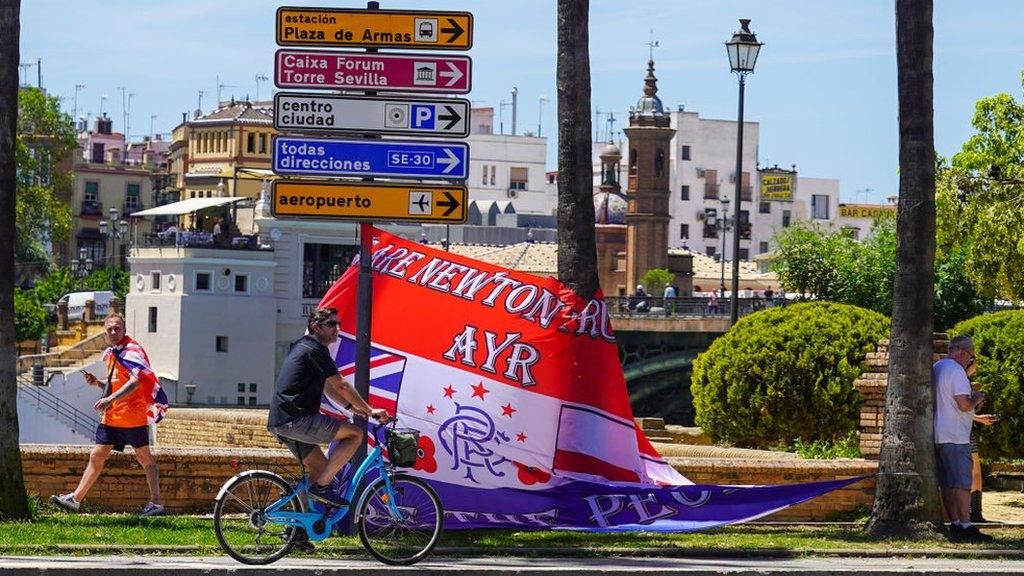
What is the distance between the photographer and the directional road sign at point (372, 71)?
1373 cm

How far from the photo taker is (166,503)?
14.9m

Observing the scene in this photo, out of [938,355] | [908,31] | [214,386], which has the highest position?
[908,31]

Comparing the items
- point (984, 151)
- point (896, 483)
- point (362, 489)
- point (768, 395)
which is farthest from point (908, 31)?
point (984, 151)

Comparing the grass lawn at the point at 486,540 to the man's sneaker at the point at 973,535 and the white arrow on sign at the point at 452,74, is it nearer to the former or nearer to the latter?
the man's sneaker at the point at 973,535

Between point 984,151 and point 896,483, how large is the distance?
2260 cm

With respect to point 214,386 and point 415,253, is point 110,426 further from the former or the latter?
point 214,386

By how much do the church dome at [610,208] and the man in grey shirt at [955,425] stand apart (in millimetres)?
118831

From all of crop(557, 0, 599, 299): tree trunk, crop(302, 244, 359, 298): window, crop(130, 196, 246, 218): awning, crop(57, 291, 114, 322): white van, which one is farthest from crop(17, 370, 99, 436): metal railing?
crop(557, 0, 599, 299): tree trunk

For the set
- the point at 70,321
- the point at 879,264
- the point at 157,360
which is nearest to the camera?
the point at 879,264

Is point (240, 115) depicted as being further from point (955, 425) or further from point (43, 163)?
point (955, 425)

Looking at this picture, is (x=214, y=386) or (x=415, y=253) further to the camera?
(x=214, y=386)

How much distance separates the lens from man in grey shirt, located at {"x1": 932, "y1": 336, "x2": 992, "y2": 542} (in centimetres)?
1434

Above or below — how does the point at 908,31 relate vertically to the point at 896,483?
above

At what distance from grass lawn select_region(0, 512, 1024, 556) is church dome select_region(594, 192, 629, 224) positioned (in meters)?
119
